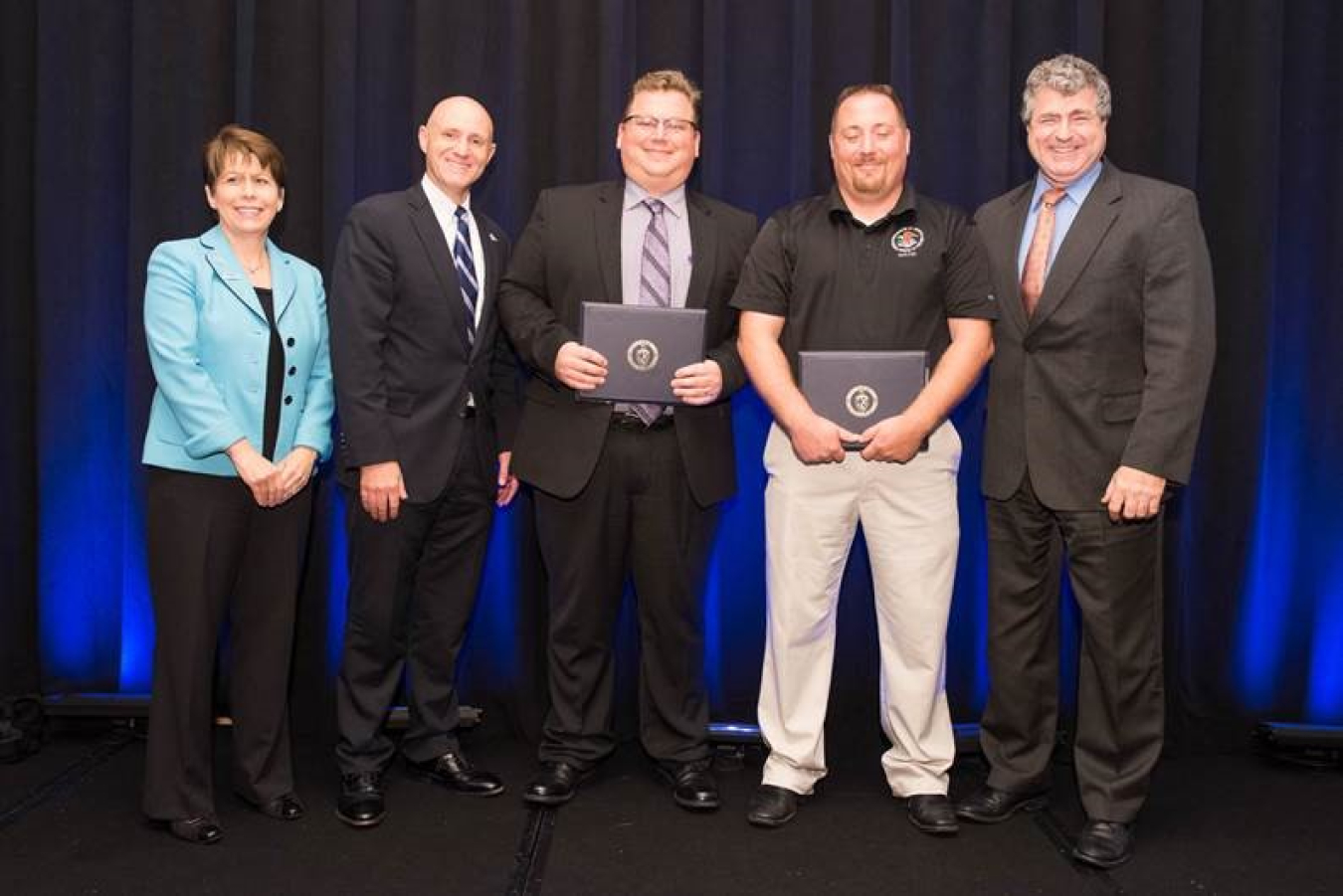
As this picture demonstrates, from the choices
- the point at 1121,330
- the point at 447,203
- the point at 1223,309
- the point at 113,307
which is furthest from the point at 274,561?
the point at 1223,309

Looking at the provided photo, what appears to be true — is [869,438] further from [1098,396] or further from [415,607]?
[415,607]

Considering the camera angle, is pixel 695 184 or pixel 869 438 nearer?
pixel 869 438

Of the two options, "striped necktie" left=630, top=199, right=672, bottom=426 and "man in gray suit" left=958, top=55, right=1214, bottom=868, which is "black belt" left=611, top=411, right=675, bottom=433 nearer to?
"striped necktie" left=630, top=199, right=672, bottom=426

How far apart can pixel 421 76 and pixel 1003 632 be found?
2484 mm

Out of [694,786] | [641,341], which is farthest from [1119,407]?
[694,786]

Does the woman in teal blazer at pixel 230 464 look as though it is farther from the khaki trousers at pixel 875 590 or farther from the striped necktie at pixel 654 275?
the khaki trousers at pixel 875 590

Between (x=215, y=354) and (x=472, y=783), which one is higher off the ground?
(x=215, y=354)

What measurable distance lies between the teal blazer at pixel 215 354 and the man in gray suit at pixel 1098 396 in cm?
179

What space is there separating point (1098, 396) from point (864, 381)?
58 centimetres

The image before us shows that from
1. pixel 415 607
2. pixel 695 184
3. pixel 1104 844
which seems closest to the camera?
pixel 1104 844

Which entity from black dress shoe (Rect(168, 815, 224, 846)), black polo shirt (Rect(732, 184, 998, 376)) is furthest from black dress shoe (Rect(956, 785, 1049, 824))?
black dress shoe (Rect(168, 815, 224, 846))

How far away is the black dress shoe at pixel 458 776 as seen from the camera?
10.5 ft

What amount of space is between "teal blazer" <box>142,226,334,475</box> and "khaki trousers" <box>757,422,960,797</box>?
1239mm

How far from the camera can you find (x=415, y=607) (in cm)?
325
